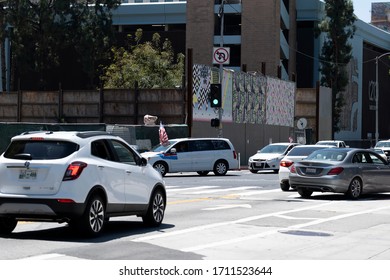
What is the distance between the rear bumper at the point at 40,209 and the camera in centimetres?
1252

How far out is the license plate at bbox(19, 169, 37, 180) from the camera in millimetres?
12727

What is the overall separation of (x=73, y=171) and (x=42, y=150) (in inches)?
28.1

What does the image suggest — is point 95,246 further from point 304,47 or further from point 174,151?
point 304,47

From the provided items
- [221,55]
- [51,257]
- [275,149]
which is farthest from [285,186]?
[221,55]

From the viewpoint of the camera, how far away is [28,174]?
41.9 feet

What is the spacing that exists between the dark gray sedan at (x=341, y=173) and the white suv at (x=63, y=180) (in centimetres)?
976

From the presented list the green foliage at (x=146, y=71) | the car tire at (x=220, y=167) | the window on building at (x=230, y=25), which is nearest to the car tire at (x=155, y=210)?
the car tire at (x=220, y=167)

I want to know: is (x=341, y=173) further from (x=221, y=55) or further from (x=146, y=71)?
(x=146, y=71)

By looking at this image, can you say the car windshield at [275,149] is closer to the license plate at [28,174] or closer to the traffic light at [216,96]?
the traffic light at [216,96]

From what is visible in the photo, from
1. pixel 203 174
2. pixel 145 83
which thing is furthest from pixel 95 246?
pixel 145 83

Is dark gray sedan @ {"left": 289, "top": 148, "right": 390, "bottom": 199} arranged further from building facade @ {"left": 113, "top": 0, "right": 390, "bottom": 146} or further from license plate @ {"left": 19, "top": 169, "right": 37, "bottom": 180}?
building facade @ {"left": 113, "top": 0, "right": 390, "bottom": 146}

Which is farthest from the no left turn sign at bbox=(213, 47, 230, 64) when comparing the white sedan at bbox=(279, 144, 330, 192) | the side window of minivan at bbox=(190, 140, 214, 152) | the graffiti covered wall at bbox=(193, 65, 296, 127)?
the white sedan at bbox=(279, 144, 330, 192)

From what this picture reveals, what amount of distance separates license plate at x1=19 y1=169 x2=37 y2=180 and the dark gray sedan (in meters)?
11.5

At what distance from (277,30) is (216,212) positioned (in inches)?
2245
